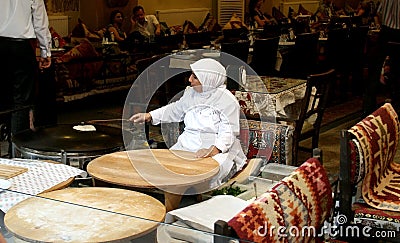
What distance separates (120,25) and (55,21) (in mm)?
943

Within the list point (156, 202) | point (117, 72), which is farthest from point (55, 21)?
point (156, 202)

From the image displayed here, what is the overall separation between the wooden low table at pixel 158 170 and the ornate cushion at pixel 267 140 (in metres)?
0.61

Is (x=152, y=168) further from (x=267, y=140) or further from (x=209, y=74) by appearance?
(x=267, y=140)

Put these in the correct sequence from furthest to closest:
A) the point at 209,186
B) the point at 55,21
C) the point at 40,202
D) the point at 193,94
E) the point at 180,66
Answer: the point at 55,21 → the point at 180,66 → the point at 193,94 → the point at 209,186 → the point at 40,202

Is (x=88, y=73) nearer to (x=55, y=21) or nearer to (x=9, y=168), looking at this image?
(x=55, y=21)

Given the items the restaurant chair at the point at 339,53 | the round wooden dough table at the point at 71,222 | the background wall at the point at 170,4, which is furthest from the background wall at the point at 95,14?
the round wooden dough table at the point at 71,222

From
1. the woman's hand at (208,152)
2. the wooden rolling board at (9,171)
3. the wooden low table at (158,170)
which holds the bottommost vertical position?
the woman's hand at (208,152)

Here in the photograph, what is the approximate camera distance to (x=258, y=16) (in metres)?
11.2

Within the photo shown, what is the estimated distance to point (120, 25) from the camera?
29.6 ft

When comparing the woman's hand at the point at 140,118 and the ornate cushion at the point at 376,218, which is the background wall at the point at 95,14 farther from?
the ornate cushion at the point at 376,218

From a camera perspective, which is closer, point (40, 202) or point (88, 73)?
point (40, 202)

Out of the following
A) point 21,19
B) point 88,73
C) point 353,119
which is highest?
point 21,19

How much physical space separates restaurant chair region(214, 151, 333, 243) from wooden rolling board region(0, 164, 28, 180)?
146 centimetres

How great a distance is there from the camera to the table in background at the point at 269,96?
4.05 metres
